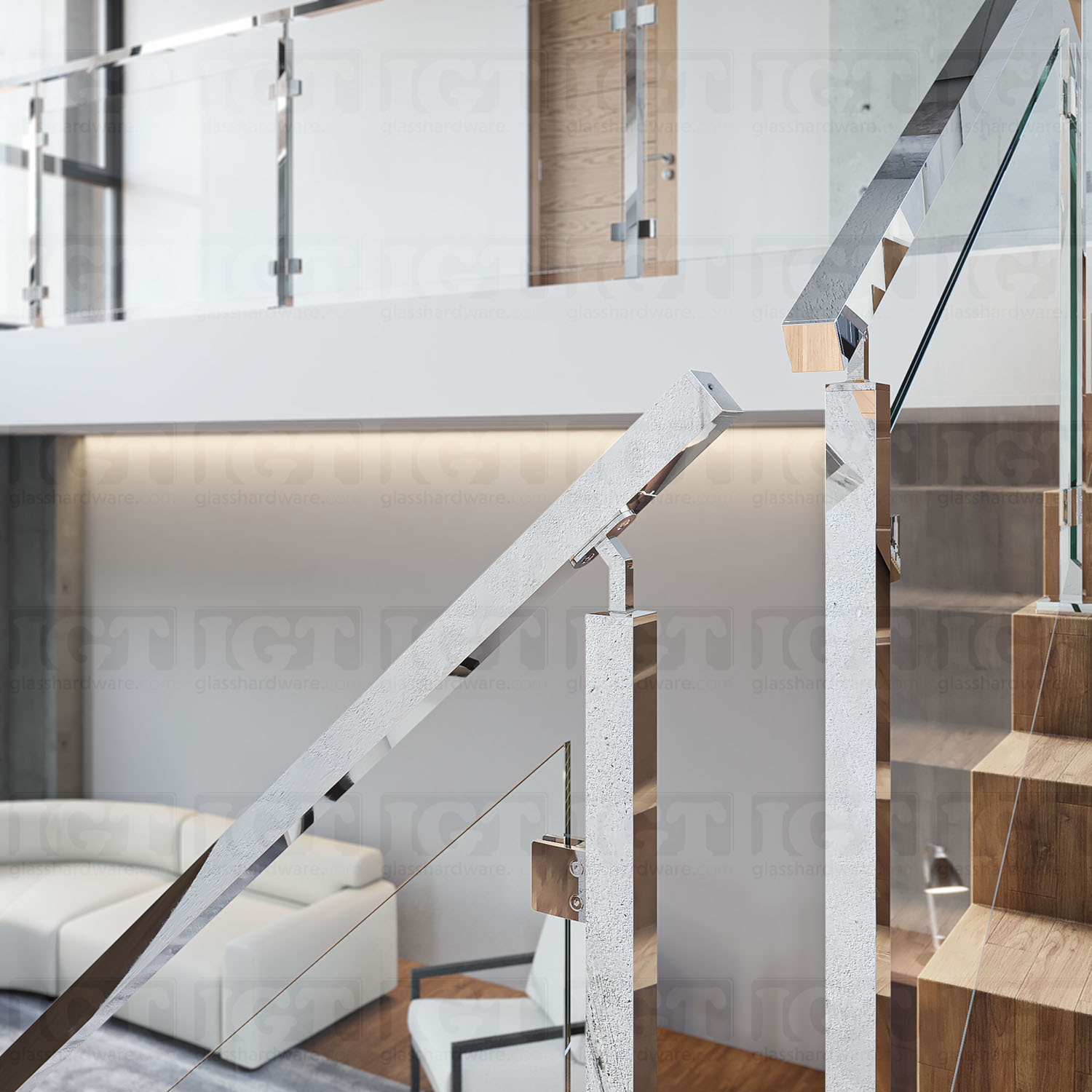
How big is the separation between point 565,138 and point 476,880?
2000 mm

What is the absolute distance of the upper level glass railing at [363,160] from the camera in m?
2.43

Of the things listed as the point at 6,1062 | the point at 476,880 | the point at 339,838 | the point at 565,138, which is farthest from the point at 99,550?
the point at 476,880

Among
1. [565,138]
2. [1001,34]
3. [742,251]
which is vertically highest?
[565,138]

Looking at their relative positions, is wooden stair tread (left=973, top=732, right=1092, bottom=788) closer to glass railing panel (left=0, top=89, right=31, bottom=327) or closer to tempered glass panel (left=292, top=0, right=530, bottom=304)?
tempered glass panel (left=292, top=0, right=530, bottom=304)

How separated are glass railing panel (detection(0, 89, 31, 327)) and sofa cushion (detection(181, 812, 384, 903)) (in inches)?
90.0

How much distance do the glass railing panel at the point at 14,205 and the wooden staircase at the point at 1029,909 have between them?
11.3 feet

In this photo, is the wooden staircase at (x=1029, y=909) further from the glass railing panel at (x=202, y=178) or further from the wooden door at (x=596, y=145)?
the glass railing panel at (x=202, y=178)

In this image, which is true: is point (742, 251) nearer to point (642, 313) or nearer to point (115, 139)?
point (642, 313)

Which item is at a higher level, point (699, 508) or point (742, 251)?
point (742, 251)

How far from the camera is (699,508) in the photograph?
13.2 ft

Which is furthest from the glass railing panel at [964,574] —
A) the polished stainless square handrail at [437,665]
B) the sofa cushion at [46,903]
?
the sofa cushion at [46,903]

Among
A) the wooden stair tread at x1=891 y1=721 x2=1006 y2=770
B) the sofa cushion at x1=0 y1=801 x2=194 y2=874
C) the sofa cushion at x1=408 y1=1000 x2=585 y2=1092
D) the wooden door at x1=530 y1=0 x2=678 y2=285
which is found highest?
the wooden door at x1=530 y1=0 x2=678 y2=285

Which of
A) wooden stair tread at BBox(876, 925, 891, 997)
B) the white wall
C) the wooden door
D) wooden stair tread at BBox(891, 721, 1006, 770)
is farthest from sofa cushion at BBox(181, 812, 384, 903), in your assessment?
wooden stair tread at BBox(876, 925, 891, 997)

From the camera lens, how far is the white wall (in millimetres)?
3898
